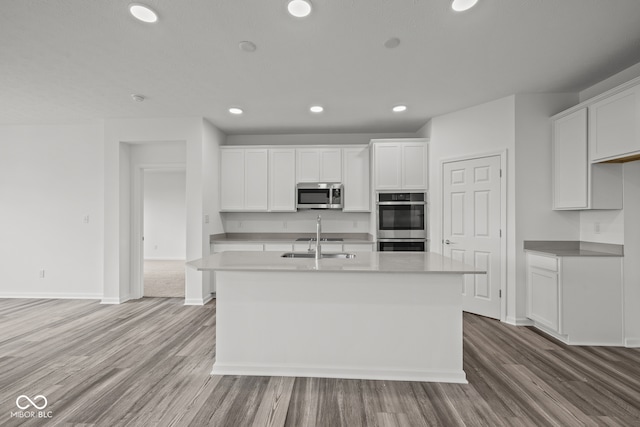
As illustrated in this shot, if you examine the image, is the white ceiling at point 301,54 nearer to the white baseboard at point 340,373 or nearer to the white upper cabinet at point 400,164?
the white upper cabinet at point 400,164

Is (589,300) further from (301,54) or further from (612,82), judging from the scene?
(301,54)

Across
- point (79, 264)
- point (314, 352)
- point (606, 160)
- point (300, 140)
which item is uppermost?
point (300, 140)

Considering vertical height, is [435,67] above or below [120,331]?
above

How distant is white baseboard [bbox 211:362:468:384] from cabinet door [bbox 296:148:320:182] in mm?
3083

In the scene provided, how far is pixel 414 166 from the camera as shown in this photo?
179 inches

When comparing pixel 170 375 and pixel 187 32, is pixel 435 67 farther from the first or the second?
pixel 170 375

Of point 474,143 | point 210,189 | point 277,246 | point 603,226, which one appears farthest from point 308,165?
point 603,226

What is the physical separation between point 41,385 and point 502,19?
14.4ft

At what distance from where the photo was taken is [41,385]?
88.7 inches

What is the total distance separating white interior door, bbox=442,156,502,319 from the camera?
3.73 m

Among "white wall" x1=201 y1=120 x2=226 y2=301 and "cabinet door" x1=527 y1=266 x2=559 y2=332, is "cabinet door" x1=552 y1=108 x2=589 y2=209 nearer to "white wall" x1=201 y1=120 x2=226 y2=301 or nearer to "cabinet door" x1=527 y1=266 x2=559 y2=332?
"cabinet door" x1=527 y1=266 x2=559 y2=332

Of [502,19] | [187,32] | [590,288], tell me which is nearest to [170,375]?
[187,32]

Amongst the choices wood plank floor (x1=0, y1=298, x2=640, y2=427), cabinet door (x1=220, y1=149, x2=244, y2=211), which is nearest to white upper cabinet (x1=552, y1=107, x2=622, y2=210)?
wood plank floor (x1=0, y1=298, x2=640, y2=427)

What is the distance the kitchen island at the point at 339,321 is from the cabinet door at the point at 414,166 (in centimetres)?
227
